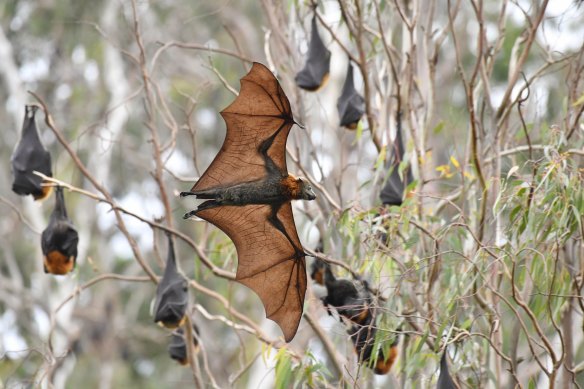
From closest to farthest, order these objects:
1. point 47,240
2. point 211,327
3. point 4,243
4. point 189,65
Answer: point 47,240 < point 4,243 < point 211,327 < point 189,65

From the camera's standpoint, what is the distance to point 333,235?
19.1 feet

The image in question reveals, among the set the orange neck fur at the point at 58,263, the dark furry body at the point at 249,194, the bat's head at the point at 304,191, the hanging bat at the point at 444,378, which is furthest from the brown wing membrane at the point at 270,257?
the orange neck fur at the point at 58,263

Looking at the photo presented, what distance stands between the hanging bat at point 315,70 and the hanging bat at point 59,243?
160 centimetres

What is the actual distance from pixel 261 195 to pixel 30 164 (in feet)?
6.42

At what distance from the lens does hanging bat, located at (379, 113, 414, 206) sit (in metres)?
5.32

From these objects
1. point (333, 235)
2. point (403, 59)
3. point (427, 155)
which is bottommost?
point (333, 235)

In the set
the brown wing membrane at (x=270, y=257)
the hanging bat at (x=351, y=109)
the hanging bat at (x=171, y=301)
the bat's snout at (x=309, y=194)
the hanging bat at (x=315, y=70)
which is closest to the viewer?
the bat's snout at (x=309, y=194)

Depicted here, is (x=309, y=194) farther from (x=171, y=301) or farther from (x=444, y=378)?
(x=171, y=301)

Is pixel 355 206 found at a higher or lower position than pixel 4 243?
higher

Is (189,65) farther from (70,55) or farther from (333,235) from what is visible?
(333,235)

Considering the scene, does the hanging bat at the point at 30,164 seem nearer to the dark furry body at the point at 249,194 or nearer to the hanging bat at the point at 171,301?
the hanging bat at the point at 171,301

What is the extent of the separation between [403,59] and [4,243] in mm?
8240

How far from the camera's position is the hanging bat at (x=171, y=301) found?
18.0 ft

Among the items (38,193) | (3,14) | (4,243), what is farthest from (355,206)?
(3,14)
